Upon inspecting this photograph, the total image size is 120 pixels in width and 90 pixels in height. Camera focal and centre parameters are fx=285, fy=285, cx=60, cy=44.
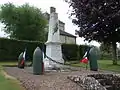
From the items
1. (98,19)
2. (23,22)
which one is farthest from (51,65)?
(23,22)

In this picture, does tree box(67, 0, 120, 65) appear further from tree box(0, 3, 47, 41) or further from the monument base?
tree box(0, 3, 47, 41)

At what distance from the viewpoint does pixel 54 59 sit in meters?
19.0

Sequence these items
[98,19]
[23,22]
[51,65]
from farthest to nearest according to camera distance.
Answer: [23,22], [98,19], [51,65]

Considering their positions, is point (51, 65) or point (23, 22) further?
point (23, 22)

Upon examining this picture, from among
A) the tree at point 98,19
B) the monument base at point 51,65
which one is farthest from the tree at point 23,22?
the monument base at point 51,65

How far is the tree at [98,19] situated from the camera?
26734 mm

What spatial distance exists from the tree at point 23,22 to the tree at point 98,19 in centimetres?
3098

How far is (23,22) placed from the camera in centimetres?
6050

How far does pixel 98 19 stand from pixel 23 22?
115ft

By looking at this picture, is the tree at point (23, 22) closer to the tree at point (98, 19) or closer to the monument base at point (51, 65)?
the tree at point (98, 19)

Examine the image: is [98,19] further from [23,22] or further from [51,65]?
[23,22]

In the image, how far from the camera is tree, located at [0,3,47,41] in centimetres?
6012

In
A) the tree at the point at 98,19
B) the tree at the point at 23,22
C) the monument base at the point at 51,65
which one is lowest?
the monument base at the point at 51,65

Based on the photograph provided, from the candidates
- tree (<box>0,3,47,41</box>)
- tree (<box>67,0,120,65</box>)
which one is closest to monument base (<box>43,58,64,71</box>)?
tree (<box>67,0,120,65</box>)
